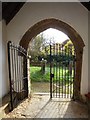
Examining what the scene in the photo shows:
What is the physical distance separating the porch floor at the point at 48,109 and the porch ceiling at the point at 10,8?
2.19 meters

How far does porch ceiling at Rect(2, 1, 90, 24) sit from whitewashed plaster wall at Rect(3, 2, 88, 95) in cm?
10

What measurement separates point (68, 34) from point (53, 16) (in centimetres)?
68

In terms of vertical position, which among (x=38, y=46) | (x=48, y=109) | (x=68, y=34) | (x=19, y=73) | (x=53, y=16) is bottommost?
(x=48, y=109)

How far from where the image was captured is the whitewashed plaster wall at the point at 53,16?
5.12 meters

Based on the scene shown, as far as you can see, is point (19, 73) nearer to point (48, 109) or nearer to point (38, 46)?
point (48, 109)

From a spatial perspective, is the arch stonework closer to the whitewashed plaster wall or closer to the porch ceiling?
the whitewashed plaster wall

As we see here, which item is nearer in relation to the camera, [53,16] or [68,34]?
[53,16]

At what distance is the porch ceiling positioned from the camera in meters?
4.53

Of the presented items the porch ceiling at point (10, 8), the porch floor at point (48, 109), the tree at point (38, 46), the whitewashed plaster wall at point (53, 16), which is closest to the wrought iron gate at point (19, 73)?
the porch floor at point (48, 109)

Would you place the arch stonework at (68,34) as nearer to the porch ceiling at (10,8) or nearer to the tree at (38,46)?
the porch ceiling at (10,8)

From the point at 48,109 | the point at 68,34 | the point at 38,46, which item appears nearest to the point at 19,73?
the point at 48,109

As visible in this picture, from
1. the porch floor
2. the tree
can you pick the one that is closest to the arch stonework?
the porch floor

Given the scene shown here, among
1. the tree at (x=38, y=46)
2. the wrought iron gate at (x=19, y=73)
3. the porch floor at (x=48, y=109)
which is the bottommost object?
the porch floor at (x=48, y=109)

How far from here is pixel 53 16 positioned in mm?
5184
